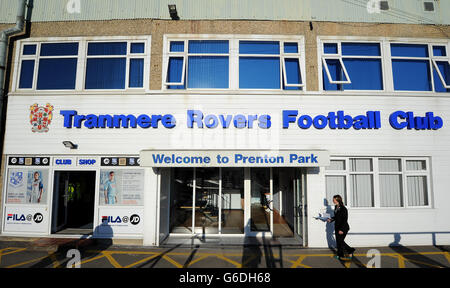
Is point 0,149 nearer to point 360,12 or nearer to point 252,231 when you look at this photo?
point 252,231

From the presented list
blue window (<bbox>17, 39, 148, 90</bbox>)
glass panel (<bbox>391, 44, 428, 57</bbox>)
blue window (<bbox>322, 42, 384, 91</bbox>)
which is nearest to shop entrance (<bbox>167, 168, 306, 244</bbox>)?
blue window (<bbox>322, 42, 384, 91</bbox>)

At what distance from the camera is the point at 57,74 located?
24.3 feet

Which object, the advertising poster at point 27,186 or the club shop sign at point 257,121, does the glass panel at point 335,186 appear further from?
the advertising poster at point 27,186

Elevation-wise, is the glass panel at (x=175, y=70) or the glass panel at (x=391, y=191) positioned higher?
the glass panel at (x=175, y=70)

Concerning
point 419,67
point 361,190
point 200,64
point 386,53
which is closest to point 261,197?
point 361,190

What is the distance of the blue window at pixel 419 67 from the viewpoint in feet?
24.0

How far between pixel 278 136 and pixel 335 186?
2.33 metres

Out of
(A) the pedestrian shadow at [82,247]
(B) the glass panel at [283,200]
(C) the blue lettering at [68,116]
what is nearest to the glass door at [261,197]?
(B) the glass panel at [283,200]

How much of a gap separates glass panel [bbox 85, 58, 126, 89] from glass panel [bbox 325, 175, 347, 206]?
23.3ft

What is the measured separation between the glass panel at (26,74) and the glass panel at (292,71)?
8381mm

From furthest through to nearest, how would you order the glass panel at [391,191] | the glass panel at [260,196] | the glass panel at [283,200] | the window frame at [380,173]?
1. the glass panel at [283,200]
2. the glass panel at [260,196]
3. the glass panel at [391,191]
4. the window frame at [380,173]

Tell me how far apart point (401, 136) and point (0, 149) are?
12378 millimetres

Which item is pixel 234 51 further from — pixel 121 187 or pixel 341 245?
pixel 341 245

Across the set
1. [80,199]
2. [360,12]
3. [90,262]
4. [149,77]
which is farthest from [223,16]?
[80,199]
